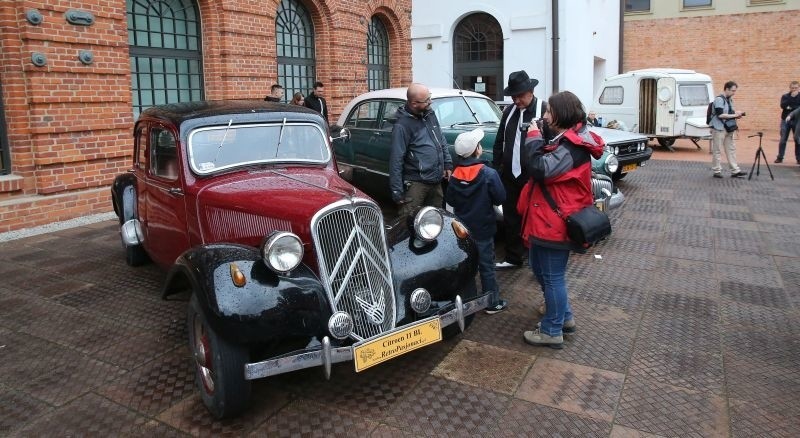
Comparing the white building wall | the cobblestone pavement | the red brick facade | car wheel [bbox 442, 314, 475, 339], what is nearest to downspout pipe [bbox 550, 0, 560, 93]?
the white building wall

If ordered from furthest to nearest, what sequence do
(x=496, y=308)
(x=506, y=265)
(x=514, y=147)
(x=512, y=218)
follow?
(x=506, y=265) → (x=512, y=218) → (x=514, y=147) → (x=496, y=308)

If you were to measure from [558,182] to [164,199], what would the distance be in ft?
9.83

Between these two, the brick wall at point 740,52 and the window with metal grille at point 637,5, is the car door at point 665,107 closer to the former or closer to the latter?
the brick wall at point 740,52

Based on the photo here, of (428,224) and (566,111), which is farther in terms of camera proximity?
(428,224)

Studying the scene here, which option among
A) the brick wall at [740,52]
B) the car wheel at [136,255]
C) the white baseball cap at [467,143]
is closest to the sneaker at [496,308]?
the white baseball cap at [467,143]

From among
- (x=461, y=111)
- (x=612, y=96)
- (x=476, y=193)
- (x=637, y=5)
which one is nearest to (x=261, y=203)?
(x=476, y=193)

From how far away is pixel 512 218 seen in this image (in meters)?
5.86

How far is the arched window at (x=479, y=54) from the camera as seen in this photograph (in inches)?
656

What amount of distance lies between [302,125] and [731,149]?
31.3ft

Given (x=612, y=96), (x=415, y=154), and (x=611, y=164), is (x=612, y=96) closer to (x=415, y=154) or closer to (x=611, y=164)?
(x=611, y=164)

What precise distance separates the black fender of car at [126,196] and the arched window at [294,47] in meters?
6.79

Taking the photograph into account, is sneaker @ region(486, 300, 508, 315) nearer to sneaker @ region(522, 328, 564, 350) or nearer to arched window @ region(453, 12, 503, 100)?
sneaker @ region(522, 328, 564, 350)

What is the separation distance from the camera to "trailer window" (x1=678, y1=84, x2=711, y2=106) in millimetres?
15562

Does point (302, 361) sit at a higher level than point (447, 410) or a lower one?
higher
